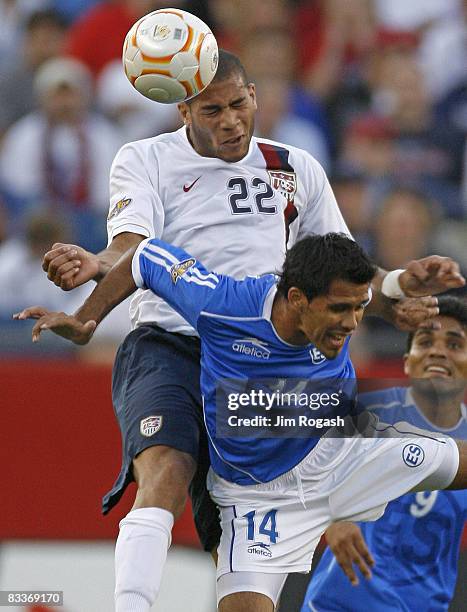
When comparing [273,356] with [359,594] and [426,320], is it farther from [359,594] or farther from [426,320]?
[359,594]

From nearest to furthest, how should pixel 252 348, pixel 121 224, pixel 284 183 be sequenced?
pixel 252 348, pixel 121 224, pixel 284 183

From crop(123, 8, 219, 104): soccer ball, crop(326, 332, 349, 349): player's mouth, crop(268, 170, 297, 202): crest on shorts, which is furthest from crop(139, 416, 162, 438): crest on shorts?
crop(123, 8, 219, 104): soccer ball

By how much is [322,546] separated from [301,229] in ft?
7.24

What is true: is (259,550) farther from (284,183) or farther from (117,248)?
(284,183)

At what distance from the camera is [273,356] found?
16.9 feet

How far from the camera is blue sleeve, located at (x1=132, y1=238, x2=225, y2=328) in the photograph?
16.7 ft

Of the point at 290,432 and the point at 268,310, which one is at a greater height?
the point at 268,310

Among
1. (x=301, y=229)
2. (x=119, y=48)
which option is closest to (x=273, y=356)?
(x=301, y=229)

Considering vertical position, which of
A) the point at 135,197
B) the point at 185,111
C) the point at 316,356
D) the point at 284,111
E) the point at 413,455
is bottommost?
the point at 284,111

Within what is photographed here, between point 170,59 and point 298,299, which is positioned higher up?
point 170,59

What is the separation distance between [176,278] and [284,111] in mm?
5086

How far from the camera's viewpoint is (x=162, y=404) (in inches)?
207

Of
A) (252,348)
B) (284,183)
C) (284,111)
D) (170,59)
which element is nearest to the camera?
(252,348)

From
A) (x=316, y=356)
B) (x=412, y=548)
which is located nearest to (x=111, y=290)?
(x=316, y=356)
